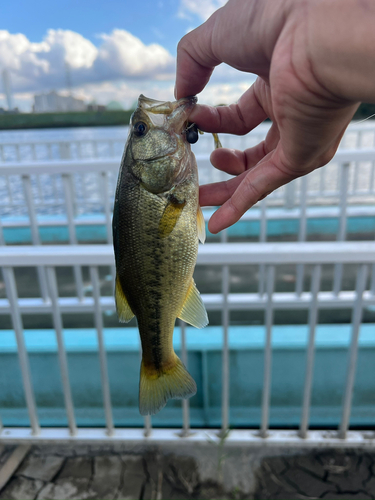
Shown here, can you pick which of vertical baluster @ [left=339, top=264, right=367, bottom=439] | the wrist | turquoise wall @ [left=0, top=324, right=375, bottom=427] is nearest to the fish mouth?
the wrist

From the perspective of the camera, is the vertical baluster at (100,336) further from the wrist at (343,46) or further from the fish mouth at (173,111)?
the wrist at (343,46)

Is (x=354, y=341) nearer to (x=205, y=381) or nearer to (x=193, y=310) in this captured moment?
(x=205, y=381)

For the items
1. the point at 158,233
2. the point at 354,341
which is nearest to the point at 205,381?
the point at 354,341

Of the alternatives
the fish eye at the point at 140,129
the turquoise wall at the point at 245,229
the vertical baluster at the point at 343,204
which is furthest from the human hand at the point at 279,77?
the turquoise wall at the point at 245,229

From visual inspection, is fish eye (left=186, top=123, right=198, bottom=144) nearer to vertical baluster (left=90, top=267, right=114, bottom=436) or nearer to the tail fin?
the tail fin

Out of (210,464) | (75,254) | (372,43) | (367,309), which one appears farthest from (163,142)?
(367,309)

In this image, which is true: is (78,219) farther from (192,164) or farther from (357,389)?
(192,164)
